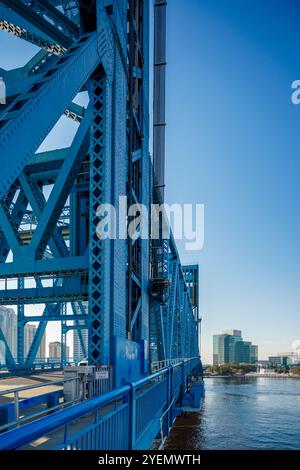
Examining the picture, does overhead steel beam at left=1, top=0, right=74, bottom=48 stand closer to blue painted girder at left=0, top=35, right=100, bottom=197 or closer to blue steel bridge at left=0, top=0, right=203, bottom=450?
blue steel bridge at left=0, top=0, right=203, bottom=450

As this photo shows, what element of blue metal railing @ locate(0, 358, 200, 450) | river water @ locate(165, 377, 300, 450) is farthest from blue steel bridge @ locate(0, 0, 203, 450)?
river water @ locate(165, 377, 300, 450)

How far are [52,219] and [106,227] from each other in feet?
6.77

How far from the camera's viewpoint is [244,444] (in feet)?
92.2

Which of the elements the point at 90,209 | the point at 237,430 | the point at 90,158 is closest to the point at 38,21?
the point at 90,158

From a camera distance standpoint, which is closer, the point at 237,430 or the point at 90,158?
the point at 90,158

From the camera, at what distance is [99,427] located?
15.0 ft

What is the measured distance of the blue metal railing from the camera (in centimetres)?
264

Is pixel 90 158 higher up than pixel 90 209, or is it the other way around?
pixel 90 158

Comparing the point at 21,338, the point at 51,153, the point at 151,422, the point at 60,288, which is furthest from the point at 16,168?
the point at 21,338

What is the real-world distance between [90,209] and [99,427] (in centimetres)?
725

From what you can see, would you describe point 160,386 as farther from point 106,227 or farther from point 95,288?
point 106,227

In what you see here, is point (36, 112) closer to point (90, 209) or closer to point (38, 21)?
point (90, 209)

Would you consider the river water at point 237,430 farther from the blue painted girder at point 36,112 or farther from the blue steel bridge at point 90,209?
the blue painted girder at point 36,112

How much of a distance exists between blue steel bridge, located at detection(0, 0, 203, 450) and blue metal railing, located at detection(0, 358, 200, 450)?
0.02 meters
